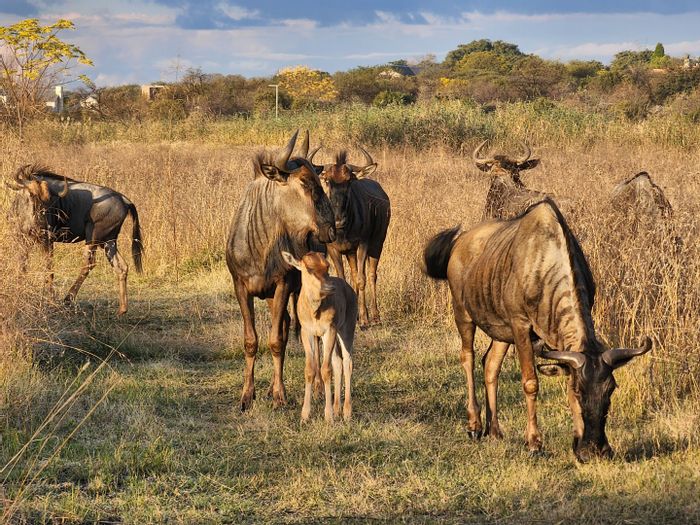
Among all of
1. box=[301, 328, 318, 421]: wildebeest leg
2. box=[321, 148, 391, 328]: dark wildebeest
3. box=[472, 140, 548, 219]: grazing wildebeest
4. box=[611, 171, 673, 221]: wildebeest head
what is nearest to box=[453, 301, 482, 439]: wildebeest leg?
box=[301, 328, 318, 421]: wildebeest leg

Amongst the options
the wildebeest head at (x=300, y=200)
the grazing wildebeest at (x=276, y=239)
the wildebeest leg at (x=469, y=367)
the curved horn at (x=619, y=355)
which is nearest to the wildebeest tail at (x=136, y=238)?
the grazing wildebeest at (x=276, y=239)

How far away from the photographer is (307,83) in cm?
6519

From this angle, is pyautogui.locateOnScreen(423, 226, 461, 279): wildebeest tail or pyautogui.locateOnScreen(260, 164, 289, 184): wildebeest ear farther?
pyautogui.locateOnScreen(260, 164, 289, 184): wildebeest ear

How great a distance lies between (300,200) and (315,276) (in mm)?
1045

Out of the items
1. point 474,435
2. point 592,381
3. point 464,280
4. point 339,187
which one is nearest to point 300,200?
point 464,280

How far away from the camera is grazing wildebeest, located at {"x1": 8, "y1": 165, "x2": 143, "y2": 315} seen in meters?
10.8

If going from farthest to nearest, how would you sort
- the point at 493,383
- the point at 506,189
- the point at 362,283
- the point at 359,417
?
the point at 362,283 < the point at 506,189 < the point at 359,417 < the point at 493,383

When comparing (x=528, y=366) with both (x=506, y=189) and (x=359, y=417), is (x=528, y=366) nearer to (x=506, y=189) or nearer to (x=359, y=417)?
(x=359, y=417)

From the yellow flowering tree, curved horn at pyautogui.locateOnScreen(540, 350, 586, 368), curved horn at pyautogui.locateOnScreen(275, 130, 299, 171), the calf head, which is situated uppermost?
the yellow flowering tree

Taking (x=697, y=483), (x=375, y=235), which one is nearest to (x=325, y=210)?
(x=697, y=483)

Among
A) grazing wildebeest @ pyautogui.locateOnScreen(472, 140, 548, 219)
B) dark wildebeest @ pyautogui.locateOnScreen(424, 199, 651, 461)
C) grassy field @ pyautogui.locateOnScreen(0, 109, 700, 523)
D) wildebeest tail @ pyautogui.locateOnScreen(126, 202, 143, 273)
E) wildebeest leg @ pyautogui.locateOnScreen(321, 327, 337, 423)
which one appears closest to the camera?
grassy field @ pyautogui.locateOnScreen(0, 109, 700, 523)

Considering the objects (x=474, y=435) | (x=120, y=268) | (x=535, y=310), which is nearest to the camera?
(x=535, y=310)

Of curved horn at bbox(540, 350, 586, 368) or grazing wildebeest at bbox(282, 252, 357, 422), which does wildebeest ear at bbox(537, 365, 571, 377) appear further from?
grazing wildebeest at bbox(282, 252, 357, 422)

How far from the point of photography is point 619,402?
7094 millimetres
